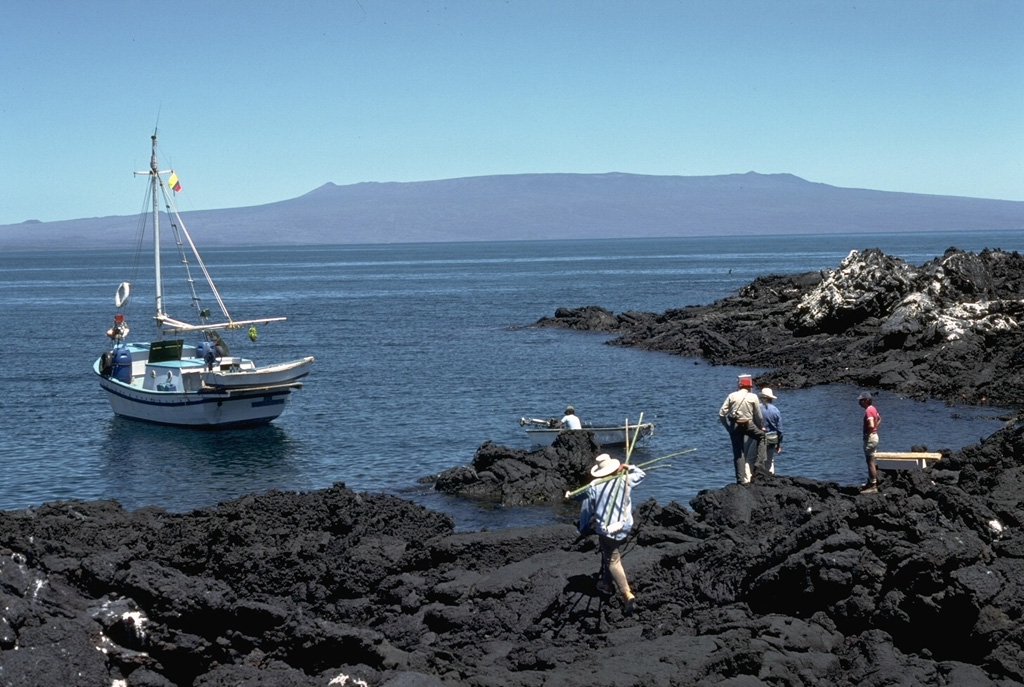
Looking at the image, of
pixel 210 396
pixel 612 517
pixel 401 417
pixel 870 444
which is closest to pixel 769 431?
pixel 870 444

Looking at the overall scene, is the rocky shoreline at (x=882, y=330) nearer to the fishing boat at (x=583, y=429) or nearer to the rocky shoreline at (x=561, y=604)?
the fishing boat at (x=583, y=429)

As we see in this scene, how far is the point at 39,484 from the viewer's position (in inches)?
1098

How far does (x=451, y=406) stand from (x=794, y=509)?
78.4ft

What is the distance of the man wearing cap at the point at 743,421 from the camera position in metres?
17.7

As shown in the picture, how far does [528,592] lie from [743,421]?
17.3 feet

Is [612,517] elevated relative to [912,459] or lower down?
elevated

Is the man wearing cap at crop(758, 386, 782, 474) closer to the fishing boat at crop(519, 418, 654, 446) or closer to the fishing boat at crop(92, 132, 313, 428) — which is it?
the fishing boat at crop(519, 418, 654, 446)

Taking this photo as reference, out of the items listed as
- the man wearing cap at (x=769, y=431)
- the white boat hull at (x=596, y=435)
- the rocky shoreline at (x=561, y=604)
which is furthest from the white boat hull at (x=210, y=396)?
the man wearing cap at (x=769, y=431)

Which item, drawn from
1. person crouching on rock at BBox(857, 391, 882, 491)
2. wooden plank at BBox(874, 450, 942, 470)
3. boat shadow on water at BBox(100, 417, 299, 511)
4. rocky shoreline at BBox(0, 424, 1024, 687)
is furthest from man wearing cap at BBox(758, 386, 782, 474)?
boat shadow on water at BBox(100, 417, 299, 511)

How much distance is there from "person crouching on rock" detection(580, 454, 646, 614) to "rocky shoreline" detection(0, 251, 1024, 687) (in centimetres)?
34

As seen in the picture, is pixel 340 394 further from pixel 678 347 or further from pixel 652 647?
pixel 652 647

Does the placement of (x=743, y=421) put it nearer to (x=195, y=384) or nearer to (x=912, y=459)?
(x=912, y=459)

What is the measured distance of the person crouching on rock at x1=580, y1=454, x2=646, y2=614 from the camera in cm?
1328

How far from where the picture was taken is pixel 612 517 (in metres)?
13.4
